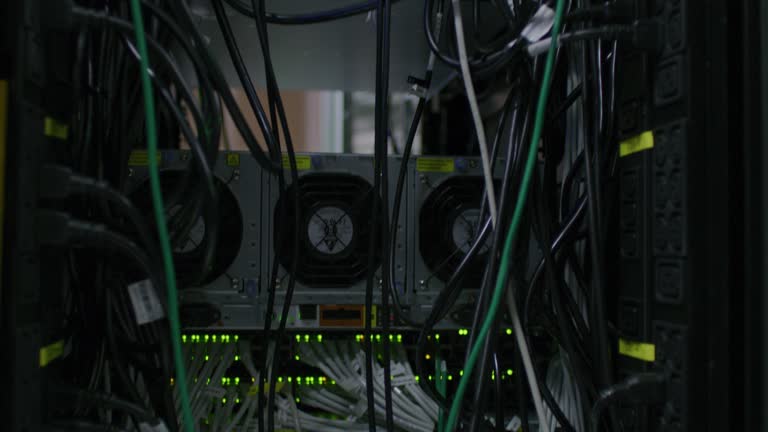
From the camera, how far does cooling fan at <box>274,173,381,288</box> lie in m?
1.00

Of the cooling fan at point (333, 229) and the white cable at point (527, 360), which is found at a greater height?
the cooling fan at point (333, 229)

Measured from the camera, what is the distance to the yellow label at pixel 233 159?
0.98m

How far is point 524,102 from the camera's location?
0.83 m

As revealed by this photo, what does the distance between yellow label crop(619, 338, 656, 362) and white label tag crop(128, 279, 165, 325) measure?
72 centimetres

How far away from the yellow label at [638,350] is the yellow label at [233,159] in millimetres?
748

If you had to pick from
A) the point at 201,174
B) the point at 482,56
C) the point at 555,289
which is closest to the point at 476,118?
the point at 482,56

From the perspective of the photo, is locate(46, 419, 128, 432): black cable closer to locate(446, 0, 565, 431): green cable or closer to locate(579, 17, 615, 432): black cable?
locate(446, 0, 565, 431): green cable

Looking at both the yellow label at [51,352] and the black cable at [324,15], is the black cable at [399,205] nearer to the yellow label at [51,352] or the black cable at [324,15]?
the black cable at [324,15]

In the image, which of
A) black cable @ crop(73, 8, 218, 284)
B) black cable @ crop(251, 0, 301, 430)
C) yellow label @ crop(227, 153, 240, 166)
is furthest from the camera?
yellow label @ crop(227, 153, 240, 166)

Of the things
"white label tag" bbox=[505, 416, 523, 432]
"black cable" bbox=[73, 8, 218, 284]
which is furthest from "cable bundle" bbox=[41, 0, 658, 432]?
"white label tag" bbox=[505, 416, 523, 432]

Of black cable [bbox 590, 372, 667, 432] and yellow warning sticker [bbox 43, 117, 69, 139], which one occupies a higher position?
yellow warning sticker [bbox 43, 117, 69, 139]

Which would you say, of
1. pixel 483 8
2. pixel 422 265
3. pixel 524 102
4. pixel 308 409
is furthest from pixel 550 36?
pixel 308 409

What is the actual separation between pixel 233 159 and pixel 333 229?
0.24 meters

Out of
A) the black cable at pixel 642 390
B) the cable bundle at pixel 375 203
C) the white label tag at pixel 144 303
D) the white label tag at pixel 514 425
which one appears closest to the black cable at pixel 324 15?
the cable bundle at pixel 375 203
